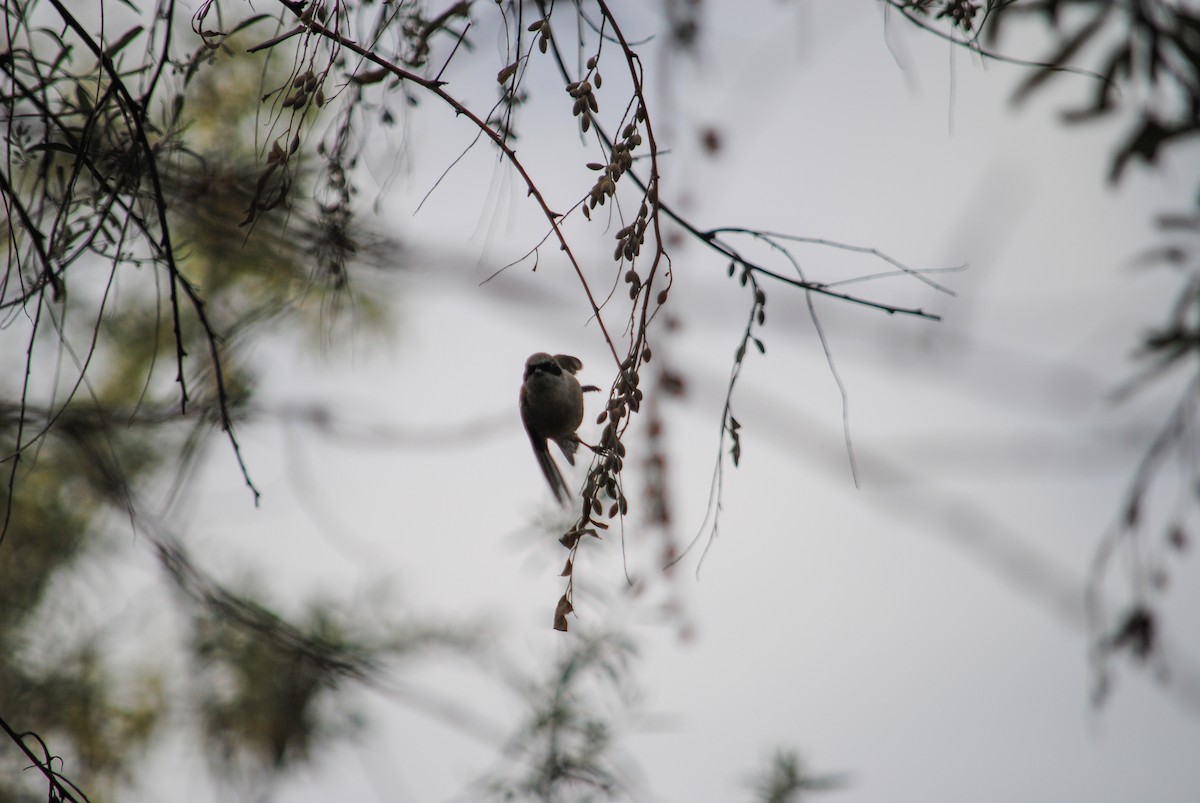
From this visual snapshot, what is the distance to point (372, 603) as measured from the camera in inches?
146

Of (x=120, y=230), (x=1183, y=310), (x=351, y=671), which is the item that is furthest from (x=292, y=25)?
(x=1183, y=310)

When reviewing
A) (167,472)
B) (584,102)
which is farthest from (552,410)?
(167,472)

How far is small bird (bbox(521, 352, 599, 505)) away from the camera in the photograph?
1.97 meters

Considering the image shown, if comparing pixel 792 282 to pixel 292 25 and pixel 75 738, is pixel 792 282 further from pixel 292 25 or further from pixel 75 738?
pixel 75 738

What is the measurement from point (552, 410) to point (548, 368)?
0.12m

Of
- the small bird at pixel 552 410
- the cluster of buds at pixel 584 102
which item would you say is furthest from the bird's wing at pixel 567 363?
the cluster of buds at pixel 584 102

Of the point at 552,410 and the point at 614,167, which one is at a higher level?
the point at 552,410

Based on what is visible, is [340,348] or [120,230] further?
[340,348]

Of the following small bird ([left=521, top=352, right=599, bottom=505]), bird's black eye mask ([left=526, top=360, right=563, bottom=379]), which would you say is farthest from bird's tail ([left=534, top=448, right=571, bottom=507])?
bird's black eye mask ([left=526, top=360, right=563, bottom=379])

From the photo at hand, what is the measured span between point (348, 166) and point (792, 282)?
696mm

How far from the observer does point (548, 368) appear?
2.05 m

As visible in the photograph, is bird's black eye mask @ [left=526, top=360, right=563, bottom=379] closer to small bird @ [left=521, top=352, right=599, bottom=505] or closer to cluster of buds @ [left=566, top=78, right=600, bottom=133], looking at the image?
small bird @ [left=521, top=352, right=599, bottom=505]

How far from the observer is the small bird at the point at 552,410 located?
1.97 m

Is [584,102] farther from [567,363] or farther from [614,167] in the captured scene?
[567,363]
